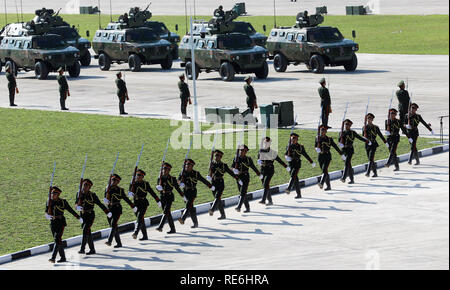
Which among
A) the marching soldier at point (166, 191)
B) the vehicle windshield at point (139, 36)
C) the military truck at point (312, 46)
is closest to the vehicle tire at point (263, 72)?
the military truck at point (312, 46)

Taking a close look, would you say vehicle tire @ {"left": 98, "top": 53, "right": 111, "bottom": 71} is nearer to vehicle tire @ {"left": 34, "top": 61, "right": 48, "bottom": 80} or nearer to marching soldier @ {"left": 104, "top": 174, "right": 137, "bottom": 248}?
vehicle tire @ {"left": 34, "top": 61, "right": 48, "bottom": 80}

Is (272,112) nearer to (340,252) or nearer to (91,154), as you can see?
(91,154)

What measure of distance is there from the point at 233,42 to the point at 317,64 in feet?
11.9

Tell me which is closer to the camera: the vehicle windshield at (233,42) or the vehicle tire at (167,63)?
the vehicle windshield at (233,42)

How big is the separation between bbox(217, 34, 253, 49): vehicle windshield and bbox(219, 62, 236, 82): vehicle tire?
29.0 inches

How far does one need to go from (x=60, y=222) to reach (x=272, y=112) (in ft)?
43.2

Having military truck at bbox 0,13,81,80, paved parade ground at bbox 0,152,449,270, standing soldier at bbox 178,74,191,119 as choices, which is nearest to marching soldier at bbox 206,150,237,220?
paved parade ground at bbox 0,152,449,270

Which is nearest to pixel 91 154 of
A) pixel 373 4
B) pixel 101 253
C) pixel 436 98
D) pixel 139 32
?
pixel 101 253

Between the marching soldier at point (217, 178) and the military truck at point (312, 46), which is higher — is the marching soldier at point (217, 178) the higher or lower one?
the lower one

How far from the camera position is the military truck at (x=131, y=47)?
44625 millimetres

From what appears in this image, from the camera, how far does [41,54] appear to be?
41938mm

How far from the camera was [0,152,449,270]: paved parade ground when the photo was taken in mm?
13750

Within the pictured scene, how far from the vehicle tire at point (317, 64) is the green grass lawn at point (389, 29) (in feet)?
28.8

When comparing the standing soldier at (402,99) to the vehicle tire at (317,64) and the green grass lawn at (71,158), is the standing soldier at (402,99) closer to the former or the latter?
the green grass lawn at (71,158)
